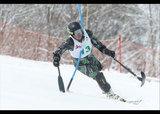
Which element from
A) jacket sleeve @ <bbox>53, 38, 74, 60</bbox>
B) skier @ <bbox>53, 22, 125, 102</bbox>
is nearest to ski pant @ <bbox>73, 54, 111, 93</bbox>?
skier @ <bbox>53, 22, 125, 102</bbox>

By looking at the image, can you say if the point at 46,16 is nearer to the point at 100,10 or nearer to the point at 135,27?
the point at 100,10

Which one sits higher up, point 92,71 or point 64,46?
point 64,46

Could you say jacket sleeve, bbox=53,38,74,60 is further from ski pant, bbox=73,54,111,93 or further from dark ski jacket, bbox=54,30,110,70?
ski pant, bbox=73,54,111,93

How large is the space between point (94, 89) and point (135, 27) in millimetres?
12894

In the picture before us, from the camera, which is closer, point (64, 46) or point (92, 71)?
point (64, 46)

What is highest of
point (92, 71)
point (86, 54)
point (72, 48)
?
point (72, 48)

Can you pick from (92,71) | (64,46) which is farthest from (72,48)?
(92,71)

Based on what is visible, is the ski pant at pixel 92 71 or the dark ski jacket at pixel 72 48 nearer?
the dark ski jacket at pixel 72 48

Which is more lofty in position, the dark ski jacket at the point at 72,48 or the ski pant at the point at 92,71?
the dark ski jacket at the point at 72,48

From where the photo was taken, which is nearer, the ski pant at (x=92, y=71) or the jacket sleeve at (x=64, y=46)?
the jacket sleeve at (x=64, y=46)

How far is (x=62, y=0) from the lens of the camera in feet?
56.7

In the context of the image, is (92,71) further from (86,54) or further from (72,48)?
(72,48)

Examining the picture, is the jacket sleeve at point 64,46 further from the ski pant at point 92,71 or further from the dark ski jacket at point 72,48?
the ski pant at point 92,71

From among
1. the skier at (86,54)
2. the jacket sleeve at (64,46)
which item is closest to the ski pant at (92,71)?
the skier at (86,54)
